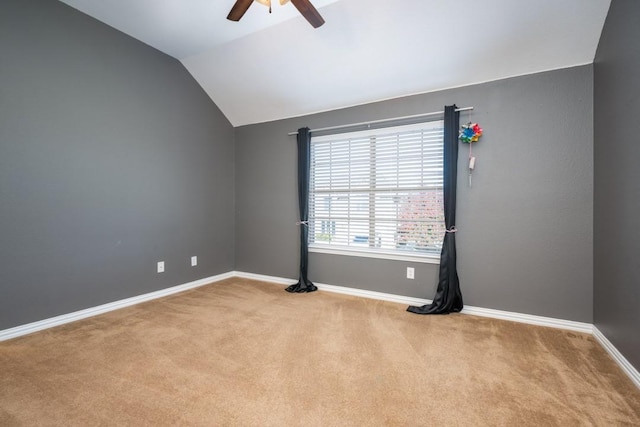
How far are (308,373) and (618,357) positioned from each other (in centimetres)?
221

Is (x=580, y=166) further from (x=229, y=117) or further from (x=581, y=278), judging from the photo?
(x=229, y=117)

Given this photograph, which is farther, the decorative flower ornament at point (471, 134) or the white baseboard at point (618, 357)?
the decorative flower ornament at point (471, 134)

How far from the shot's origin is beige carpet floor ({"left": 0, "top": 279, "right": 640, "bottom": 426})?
4.69ft

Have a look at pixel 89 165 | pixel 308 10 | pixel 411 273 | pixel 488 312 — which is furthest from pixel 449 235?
pixel 89 165

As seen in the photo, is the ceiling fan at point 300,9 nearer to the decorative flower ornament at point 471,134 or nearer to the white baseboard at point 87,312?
the decorative flower ornament at point 471,134

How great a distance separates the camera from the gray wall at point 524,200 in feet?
8.07

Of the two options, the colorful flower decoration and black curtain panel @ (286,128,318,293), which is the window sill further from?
the colorful flower decoration

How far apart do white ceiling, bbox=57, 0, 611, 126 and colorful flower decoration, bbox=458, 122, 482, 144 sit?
495 millimetres

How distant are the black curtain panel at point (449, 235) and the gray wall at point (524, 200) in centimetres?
11

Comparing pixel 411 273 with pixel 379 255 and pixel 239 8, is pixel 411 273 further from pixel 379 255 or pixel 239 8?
pixel 239 8

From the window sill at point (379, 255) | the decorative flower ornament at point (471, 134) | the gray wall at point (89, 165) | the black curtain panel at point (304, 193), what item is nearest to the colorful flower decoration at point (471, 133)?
the decorative flower ornament at point (471, 134)

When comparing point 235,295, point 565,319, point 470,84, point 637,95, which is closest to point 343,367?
point 235,295

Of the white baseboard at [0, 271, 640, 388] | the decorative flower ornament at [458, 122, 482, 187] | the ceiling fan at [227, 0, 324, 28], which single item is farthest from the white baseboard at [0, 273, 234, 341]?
the decorative flower ornament at [458, 122, 482, 187]

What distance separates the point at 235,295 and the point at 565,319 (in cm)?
349
